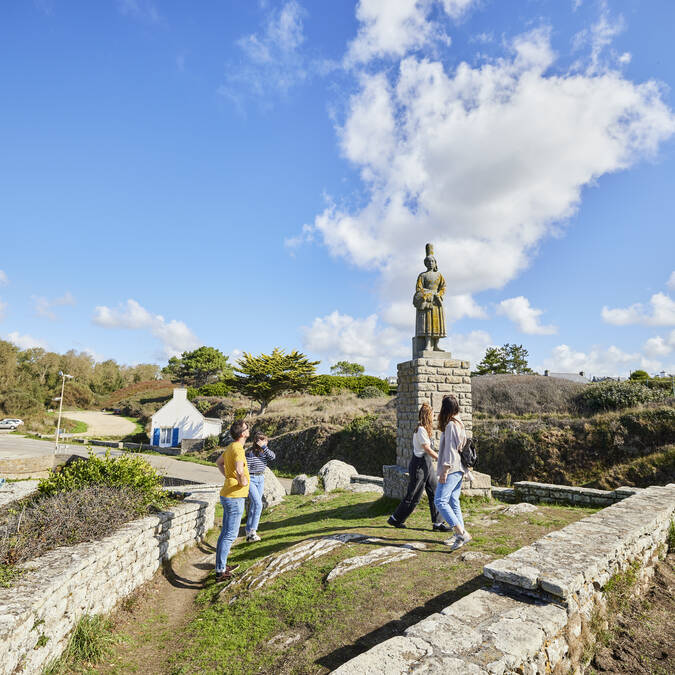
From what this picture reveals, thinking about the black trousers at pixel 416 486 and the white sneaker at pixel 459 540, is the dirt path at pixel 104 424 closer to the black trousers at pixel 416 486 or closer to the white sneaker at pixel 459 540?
the black trousers at pixel 416 486

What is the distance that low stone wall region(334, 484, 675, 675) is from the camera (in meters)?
2.69

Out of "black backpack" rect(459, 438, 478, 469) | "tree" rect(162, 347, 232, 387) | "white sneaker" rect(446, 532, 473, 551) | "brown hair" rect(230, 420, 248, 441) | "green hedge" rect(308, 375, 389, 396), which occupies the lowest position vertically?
"white sneaker" rect(446, 532, 473, 551)

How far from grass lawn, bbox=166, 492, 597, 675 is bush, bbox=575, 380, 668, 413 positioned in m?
11.3

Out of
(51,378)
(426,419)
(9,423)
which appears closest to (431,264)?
(426,419)

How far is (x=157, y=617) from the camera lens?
533 cm

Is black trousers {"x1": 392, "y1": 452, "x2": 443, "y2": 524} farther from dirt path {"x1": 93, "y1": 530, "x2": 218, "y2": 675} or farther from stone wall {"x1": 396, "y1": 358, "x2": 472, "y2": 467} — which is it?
dirt path {"x1": 93, "y1": 530, "x2": 218, "y2": 675}

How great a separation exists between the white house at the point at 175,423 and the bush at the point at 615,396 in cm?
2501

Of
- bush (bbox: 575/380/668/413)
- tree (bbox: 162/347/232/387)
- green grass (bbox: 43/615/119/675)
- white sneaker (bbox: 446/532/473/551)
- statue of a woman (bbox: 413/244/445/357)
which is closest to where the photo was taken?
green grass (bbox: 43/615/119/675)

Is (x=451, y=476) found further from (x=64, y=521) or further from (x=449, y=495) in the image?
(x=64, y=521)

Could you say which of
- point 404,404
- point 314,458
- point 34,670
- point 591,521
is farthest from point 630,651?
point 314,458

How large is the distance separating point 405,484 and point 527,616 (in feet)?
17.2

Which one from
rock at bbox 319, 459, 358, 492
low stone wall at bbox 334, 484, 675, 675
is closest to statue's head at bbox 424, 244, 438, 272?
low stone wall at bbox 334, 484, 675, 675

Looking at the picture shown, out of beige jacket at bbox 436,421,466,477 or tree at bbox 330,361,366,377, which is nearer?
beige jacket at bbox 436,421,466,477

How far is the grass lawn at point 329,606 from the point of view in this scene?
12.3 feet
